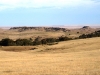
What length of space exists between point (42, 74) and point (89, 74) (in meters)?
3.07

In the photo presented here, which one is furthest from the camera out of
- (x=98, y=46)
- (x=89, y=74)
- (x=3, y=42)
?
(x=3, y=42)

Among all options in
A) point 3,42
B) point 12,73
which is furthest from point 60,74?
point 3,42

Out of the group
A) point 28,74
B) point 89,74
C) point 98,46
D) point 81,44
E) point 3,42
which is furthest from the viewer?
point 3,42

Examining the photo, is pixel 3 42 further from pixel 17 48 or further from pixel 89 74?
pixel 89 74

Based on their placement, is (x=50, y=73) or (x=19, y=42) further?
(x=19, y=42)

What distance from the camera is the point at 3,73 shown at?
1944 centimetres

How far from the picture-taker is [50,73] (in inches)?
738

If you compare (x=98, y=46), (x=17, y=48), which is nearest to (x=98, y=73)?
(x=98, y=46)

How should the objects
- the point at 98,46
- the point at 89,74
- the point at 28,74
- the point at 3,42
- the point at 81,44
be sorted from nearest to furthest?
the point at 89,74 < the point at 28,74 < the point at 98,46 < the point at 81,44 < the point at 3,42

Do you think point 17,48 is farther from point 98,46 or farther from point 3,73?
point 3,73

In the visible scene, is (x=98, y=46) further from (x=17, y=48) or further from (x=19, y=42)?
(x=19, y=42)

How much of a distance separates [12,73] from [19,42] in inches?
1798

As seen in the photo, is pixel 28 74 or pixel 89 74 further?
pixel 28 74

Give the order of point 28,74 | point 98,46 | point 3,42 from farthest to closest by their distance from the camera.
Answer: point 3,42
point 98,46
point 28,74
